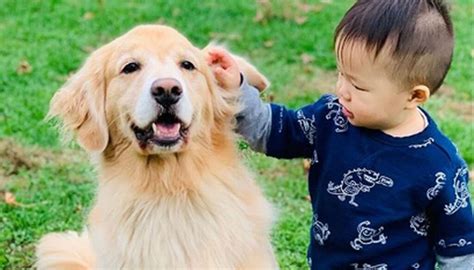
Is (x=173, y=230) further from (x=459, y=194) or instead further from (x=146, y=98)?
(x=459, y=194)

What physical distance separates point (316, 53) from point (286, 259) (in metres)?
4.33

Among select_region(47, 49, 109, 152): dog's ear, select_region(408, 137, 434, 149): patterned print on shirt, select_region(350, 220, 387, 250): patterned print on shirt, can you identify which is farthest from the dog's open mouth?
select_region(408, 137, 434, 149): patterned print on shirt

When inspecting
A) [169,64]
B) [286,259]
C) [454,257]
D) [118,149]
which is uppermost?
[169,64]

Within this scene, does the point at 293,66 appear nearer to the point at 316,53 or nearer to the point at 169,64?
the point at 316,53

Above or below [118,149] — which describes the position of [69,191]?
below

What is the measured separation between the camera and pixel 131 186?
354 cm

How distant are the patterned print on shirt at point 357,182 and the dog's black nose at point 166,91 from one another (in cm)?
73

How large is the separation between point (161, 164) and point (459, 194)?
118 cm

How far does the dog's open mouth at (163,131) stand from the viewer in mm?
3342

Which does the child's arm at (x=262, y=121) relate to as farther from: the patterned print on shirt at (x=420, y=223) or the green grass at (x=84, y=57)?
the patterned print on shirt at (x=420, y=223)

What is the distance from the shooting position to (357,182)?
133 inches

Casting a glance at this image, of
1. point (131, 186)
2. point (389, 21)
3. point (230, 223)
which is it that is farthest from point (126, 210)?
point (389, 21)

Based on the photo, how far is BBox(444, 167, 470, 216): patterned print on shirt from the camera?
3211mm

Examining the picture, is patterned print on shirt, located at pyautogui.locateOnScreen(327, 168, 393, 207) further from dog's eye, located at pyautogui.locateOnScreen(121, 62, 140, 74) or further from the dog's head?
dog's eye, located at pyautogui.locateOnScreen(121, 62, 140, 74)
